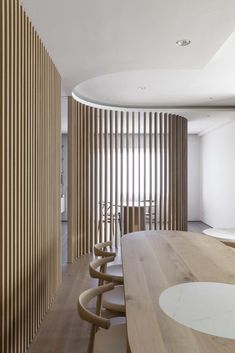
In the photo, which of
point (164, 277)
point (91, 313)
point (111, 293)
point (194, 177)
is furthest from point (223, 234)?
point (194, 177)

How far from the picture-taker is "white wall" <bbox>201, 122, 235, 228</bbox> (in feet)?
22.9

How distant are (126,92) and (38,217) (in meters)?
3.27

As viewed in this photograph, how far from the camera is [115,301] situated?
2197mm

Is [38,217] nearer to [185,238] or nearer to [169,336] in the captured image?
[185,238]

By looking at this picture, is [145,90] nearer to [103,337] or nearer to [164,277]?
[164,277]

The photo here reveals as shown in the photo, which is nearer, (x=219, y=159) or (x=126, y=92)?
(x=126, y=92)

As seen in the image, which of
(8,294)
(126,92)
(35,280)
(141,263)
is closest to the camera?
(141,263)

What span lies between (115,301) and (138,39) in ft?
7.55

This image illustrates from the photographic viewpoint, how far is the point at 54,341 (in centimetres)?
266

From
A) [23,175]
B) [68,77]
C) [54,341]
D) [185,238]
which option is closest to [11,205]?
[23,175]

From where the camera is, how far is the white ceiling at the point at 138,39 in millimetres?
2408

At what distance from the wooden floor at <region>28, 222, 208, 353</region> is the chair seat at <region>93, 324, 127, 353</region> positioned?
903 millimetres

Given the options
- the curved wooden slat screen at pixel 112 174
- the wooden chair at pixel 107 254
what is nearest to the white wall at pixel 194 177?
the curved wooden slat screen at pixel 112 174

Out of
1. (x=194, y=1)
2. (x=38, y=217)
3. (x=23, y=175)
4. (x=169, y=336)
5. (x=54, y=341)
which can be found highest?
(x=194, y=1)
